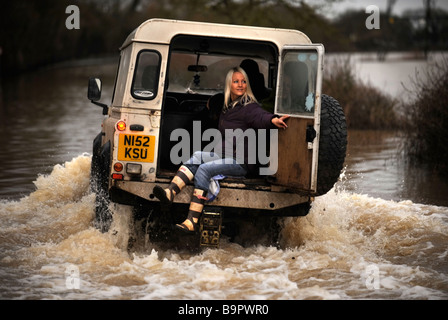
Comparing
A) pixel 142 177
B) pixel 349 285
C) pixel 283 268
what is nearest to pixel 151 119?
pixel 142 177

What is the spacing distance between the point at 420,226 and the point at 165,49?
387cm

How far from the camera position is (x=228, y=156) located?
7.46 metres

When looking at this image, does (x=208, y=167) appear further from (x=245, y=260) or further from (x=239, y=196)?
(x=245, y=260)

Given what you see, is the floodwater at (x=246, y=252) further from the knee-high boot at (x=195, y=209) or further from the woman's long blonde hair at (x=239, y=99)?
the woman's long blonde hair at (x=239, y=99)

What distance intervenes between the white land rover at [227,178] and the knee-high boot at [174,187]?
0.33 feet

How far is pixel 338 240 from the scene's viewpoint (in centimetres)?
828

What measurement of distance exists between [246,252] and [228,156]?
1.02 metres

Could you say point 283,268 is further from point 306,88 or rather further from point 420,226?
point 420,226

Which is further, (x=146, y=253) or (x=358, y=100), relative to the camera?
(x=358, y=100)

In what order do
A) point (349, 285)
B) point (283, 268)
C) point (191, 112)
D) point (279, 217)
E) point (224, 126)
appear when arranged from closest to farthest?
1. point (349, 285)
2. point (283, 268)
3. point (224, 126)
4. point (279, 217)
5. point (191, 112)

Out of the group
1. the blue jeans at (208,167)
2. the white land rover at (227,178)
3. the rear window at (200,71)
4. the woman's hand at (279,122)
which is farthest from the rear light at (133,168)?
the rear window at (200,71)

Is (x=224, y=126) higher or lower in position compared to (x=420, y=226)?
higher

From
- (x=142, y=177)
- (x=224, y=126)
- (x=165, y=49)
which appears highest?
(x=165, y=49)

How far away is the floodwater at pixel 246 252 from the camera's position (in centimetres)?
633
